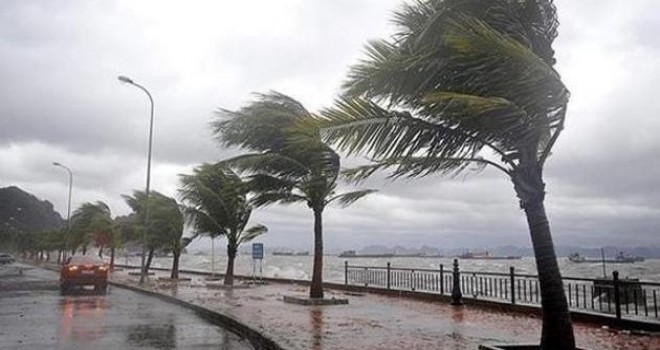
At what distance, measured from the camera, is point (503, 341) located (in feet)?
A: 35.3

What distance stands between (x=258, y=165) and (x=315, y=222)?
248 centimetres

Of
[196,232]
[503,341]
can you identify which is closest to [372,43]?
[503,341]

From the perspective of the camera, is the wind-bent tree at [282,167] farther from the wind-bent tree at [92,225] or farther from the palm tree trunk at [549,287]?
the wind-bent tree at [92,225]

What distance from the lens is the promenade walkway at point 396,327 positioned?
35.1 ft

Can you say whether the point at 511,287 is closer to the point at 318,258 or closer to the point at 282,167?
the point at 318,258

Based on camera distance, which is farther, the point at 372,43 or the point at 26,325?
the point at 26,325

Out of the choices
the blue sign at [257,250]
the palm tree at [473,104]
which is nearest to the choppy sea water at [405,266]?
the blue sign at [257,250]

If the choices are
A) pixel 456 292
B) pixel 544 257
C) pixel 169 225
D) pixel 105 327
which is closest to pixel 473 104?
pixel 544 257

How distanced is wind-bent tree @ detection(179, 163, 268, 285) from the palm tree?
19915mm

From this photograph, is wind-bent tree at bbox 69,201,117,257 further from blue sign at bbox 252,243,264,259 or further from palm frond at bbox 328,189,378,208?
palm frond at bbox 328,189,378,208

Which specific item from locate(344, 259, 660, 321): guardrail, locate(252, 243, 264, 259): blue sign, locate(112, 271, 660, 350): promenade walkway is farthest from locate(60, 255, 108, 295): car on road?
locate(344, 259, 660, 321): guardrail

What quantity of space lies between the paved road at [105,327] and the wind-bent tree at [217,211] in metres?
8.25

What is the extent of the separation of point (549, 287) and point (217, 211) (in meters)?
22.3

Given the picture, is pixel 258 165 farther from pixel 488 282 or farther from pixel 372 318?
pixel 488 282
